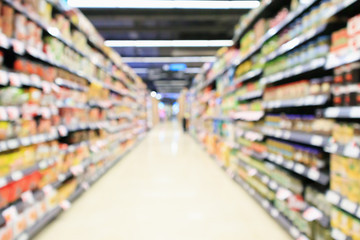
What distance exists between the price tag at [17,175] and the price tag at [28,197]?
166 millimetres

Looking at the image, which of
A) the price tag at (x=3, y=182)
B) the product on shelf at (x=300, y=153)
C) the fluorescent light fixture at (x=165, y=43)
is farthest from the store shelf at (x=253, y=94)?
the fluorescent light fixture at (x=165, y=43)

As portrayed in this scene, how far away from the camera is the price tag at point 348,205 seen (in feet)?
4.78

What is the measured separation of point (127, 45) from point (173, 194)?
8262 mm

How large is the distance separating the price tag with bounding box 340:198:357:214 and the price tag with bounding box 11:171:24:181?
90.8 inches

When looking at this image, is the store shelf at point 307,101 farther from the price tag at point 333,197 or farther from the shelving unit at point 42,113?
the shelving unit at point 42,113

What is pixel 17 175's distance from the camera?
2008mm

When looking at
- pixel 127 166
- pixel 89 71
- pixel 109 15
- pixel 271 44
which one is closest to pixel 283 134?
pixel 271 44

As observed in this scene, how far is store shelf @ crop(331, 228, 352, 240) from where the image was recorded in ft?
5.09

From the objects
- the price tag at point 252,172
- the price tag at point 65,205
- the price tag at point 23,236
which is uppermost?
the price tag at point 252,172

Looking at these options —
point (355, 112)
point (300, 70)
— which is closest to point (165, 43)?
point (300, 70)

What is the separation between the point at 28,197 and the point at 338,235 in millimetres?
2346

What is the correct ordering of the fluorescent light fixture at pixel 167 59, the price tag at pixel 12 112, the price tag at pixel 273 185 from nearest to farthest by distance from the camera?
the price tag at pixel 12 112 → the price tag at pixel 273 185 → the fluorescent light fixture at pixel 167 59

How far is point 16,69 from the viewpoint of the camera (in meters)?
2.13

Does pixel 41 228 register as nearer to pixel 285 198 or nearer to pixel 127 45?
pixel 285 198
